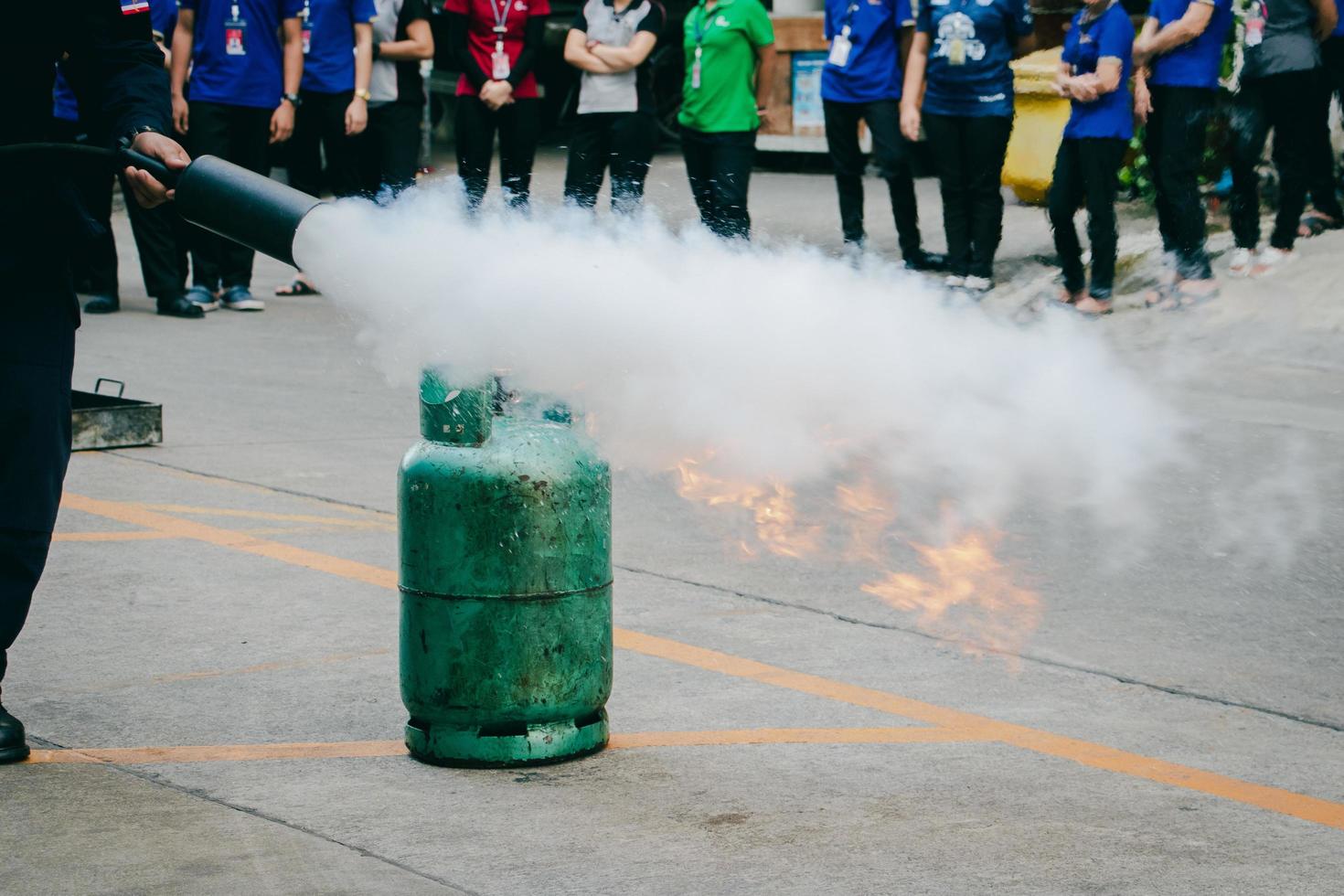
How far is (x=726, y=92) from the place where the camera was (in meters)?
11.2

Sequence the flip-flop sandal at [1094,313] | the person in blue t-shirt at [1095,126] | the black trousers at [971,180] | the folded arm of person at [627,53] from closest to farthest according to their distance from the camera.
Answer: the person in blue t-shirt at [1095,126] → the flip-flop sandal at [1094,313] → the black trousers at [971,180] → the folded arm of person at [627,53]

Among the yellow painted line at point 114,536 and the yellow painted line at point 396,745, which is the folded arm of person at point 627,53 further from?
the yellow painted line at point 396,745

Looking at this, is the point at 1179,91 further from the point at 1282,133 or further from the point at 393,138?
the point at 393,138

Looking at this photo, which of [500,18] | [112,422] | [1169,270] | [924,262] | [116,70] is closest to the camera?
[116,70]

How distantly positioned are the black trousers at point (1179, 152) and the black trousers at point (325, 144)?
4.87m

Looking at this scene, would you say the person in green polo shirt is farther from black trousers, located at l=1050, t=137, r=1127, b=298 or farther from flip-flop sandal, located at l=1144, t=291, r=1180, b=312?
flip-flop sandal, located at l=1144, t=291, r=1180, b=312

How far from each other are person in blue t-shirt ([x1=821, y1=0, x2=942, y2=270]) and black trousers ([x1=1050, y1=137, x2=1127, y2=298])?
3.95 ft

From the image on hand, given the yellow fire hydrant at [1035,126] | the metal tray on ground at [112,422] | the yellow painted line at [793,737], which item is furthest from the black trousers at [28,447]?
the yellow fire hydrant at [1035,126]

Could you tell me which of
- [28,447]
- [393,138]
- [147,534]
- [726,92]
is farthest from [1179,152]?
[28,447]

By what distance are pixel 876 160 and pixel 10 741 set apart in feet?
27.3

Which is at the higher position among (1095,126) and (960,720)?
(1095,126)

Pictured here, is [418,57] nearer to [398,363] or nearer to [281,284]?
[281,284]

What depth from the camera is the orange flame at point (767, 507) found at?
6.36 m

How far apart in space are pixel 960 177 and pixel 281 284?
4988 mm
